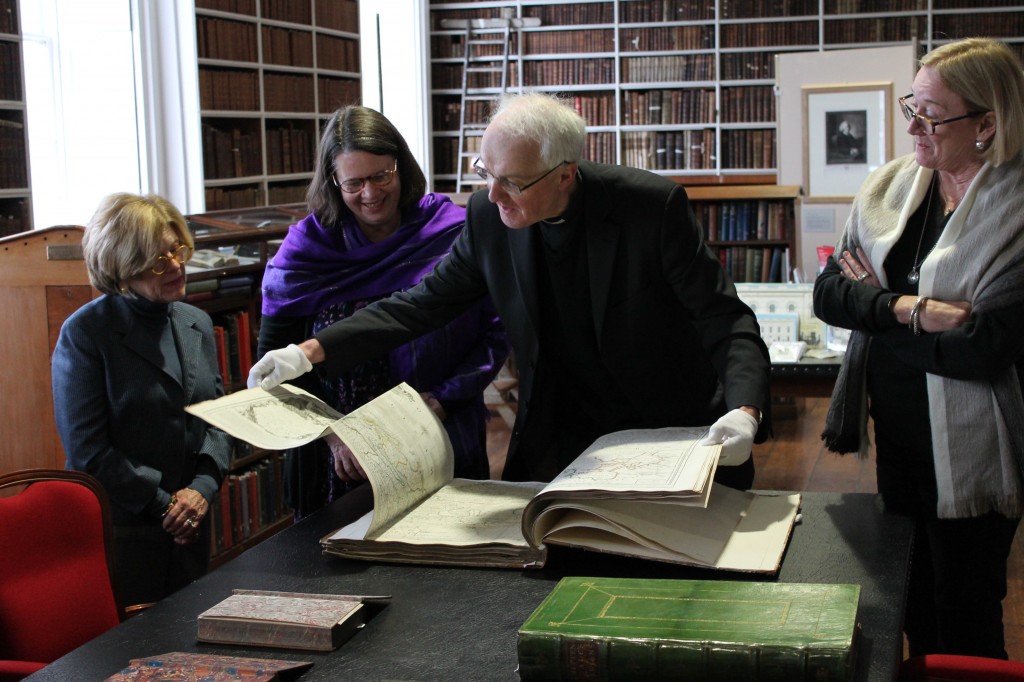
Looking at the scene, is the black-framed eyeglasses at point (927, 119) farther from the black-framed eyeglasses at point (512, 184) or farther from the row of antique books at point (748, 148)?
the row of antique books at point (748, 148)

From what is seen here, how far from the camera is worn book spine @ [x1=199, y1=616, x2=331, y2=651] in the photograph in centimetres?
121

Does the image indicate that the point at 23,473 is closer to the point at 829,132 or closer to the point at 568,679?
the point at 568,679

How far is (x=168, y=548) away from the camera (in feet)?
7.56

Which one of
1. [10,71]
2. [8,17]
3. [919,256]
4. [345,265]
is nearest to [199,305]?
[345,265]

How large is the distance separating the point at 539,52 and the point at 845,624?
366 inches

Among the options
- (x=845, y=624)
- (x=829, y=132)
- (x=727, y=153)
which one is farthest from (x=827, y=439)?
(x=727, y=153)

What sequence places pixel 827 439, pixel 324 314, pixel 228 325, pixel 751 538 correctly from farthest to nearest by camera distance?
pixel 228 325
pixel 324 314
pixel 827 439
pixel 751 538

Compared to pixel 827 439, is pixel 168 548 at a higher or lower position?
lower

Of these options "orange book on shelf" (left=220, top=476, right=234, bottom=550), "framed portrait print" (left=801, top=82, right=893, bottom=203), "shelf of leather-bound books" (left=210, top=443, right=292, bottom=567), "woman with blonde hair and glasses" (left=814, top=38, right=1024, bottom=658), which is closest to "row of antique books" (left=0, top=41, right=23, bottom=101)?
"shelf of leather-bound books" (left=210, top=443, right=292, bottom=567)

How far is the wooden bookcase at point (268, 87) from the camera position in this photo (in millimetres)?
6379

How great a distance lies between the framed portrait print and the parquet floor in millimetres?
1401

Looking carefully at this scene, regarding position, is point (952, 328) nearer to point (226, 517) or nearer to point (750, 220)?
point (226, 517)

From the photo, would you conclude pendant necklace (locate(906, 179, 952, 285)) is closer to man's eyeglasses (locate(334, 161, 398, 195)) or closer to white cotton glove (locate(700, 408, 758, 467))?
white cotton glove (locate(700, 408, 758, 467))

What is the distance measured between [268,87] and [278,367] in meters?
5.87
